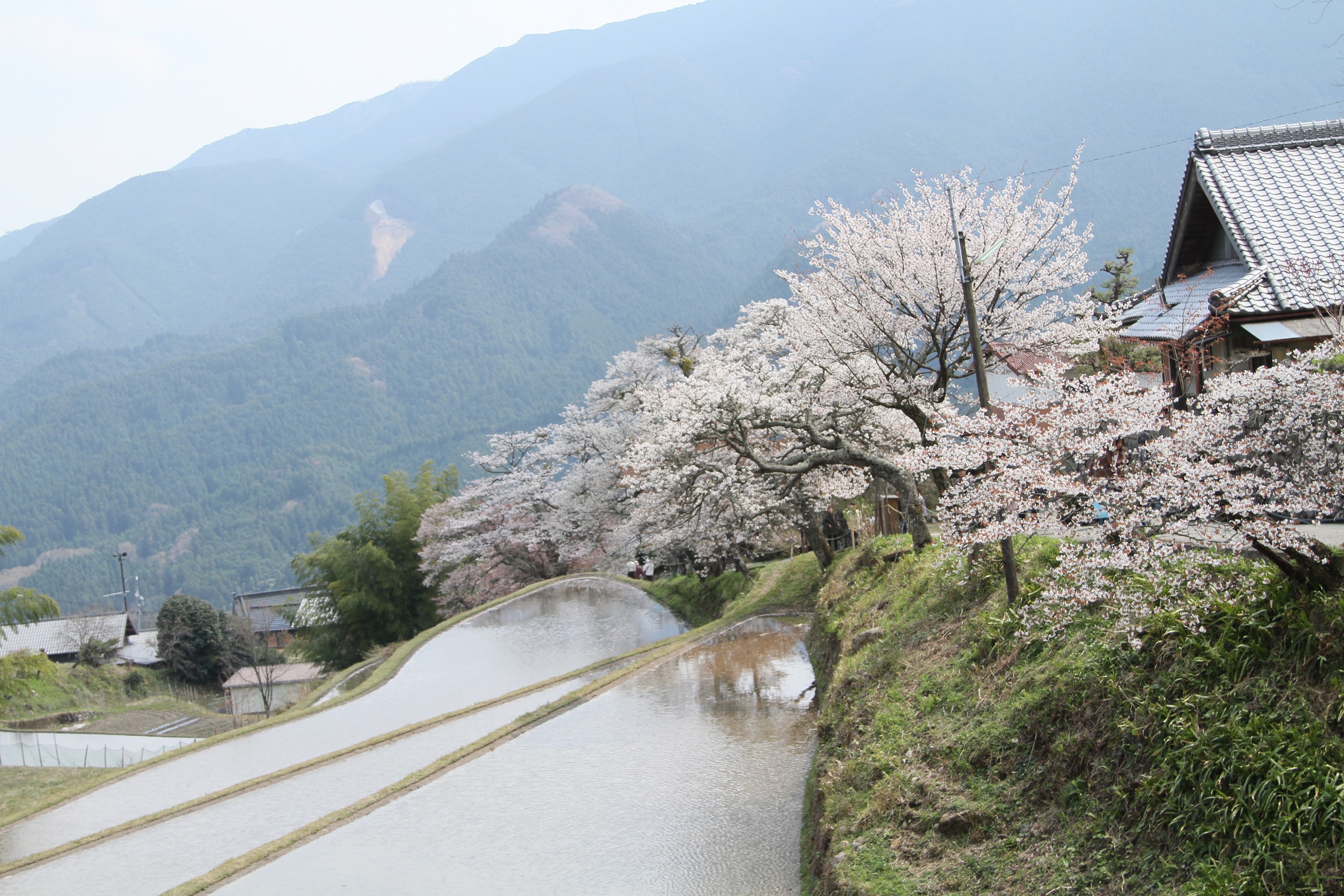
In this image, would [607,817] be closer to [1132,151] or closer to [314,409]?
[1132,151]

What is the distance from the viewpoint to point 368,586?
1506 inches

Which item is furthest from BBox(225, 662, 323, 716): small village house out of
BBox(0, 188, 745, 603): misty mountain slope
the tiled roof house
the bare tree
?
BBox(0, 188, 745, 603): misty mountain slope

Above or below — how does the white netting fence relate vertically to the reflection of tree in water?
below

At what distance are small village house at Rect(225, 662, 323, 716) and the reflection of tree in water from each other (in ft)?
93.6

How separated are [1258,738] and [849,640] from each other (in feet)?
25.3

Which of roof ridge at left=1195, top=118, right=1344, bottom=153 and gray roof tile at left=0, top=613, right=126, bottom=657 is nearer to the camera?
roof ridge at left=1195, top=118, right=1344, bottom=153

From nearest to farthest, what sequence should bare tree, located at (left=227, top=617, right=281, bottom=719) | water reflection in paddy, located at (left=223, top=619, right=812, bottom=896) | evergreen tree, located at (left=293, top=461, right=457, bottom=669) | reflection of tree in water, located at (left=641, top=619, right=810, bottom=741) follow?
1. water reflection in paddy, located at (left=223, top=619, right=812, bottom=896)
2. reflection of tree in water, located at (left=641, top=619, right=810, bottom=741)
3. evergreen tree, located at (left=293, top=461, right=457, bottom=669)
4. bare tree, located at (left=227, top=617, right=281, bottom=719)

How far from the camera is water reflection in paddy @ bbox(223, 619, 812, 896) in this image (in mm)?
8406

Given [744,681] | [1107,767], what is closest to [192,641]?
[744,681]

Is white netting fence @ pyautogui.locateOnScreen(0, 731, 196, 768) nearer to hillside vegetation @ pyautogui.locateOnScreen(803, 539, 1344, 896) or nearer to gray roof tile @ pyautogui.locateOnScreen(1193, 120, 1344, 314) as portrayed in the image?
hillside vegetation @ pyautogui.locateOnScreen(803, 539, 1344, 896)

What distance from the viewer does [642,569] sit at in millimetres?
38844

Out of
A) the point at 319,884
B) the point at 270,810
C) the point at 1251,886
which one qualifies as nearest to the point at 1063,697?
the point at 1251,886

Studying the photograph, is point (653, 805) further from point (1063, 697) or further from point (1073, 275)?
point (1073, 275)

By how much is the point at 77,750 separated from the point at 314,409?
451 ft
